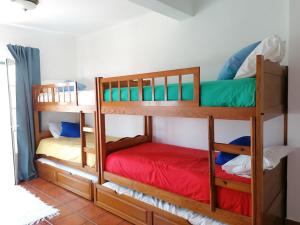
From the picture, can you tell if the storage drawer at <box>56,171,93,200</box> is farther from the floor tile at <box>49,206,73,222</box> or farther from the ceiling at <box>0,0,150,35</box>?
the ceiling at <box>0,0,150,35</box>

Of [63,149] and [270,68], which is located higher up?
[270,68]

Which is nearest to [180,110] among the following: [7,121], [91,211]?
[91,211]

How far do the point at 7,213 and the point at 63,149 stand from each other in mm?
991

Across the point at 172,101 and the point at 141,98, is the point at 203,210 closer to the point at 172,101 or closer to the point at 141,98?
the point at 172,101

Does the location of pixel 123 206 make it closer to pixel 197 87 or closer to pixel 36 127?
pixel 197 87

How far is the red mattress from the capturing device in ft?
5.49

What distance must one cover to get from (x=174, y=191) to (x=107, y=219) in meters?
0.90

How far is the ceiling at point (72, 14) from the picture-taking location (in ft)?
9.31

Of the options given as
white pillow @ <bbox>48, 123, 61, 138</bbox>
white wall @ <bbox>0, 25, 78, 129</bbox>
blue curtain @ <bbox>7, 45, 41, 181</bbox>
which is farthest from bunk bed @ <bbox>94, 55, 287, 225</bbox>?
white wall @ <bbox>0, 25, 78, 129</bbox>

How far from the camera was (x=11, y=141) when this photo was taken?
3543mm

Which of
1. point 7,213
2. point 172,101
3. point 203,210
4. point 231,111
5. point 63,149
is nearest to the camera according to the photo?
point 231,111

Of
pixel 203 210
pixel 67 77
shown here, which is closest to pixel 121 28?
pixel 67 77

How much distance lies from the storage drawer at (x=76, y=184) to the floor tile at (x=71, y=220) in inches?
14.4

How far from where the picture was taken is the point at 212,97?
173 centimetres
